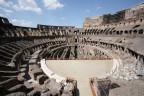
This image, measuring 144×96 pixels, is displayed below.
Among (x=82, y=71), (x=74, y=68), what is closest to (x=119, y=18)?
(x=74, y=68)

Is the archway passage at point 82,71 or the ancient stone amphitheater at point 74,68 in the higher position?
the ancient stone amphitheater at point 74,68

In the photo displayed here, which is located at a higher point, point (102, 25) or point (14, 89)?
point (102, 25)

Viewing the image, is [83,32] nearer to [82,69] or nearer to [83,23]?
[83,23]

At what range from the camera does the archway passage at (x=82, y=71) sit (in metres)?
16.0

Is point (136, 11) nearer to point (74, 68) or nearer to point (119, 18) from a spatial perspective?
point (119, 18)

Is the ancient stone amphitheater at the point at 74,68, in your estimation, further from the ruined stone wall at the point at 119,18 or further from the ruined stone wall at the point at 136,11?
the ruined stone wall at the point at 119,18

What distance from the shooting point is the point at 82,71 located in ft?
67.5

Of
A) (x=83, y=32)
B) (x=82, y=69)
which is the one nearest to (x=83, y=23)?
(x=83, y=32)

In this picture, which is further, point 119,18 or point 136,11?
point 119,18

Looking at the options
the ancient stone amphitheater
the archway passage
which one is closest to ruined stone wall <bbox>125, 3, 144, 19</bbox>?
the ancient stone amphitheater

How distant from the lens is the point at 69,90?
41.8ft

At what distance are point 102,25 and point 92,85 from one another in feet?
150

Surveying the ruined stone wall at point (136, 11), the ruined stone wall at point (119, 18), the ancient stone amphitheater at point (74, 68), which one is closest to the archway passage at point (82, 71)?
the ancient stone amphitheater at point (74, 68)

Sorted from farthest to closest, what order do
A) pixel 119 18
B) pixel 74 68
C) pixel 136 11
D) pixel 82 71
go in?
pixel 119 18
pixel 136 11
pixel 74 68
pixel 82 71
